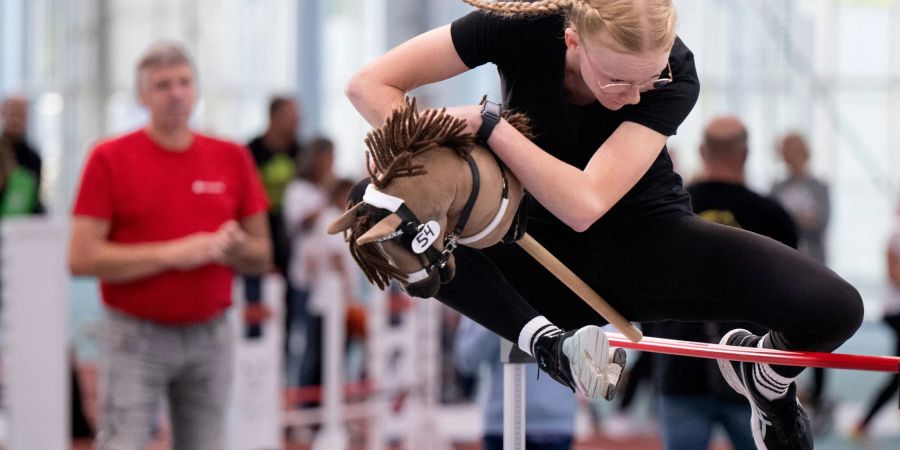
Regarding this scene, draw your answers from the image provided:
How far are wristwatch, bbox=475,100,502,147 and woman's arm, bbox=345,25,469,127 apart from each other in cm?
13

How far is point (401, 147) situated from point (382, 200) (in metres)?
0.09

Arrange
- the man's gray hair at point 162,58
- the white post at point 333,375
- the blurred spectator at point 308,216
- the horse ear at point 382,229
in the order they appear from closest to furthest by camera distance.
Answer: the horse ear at point 382,229, the man's gray hair at point 162,58, the white post at point 333,375, the blurred spectator at point 308,216

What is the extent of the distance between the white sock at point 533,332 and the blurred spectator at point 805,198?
4.63 metres

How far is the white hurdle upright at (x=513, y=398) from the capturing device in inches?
93.8

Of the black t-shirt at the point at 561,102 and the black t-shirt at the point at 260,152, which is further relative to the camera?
the black t-shirt at the point at 260,152

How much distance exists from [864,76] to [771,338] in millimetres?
9606

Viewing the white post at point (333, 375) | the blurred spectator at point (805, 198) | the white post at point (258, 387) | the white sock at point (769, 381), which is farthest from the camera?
the blurred spectator at point (805, 198)

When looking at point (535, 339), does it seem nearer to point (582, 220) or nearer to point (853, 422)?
point (582, 220)

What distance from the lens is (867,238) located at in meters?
11.5

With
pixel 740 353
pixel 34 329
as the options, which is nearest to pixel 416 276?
pixel 740 353

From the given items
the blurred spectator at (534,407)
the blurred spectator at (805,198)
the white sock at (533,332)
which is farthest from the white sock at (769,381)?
the blurred spectator at (805,198)

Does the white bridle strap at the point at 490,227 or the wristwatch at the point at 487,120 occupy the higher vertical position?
the wristwatch at the point at 487,120

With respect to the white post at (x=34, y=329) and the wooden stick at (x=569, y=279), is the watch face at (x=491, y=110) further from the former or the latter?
the white post at (x=34, y=329)

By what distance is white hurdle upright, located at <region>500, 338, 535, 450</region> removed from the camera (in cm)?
238
